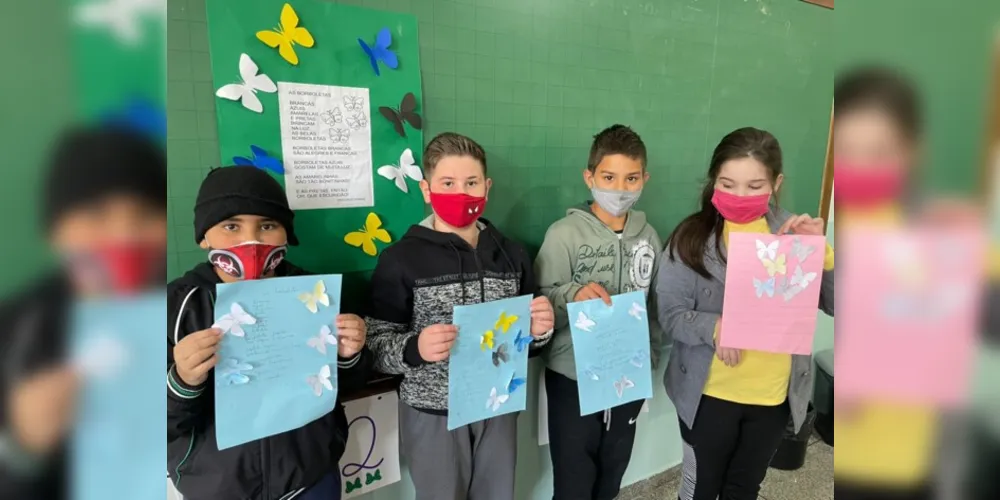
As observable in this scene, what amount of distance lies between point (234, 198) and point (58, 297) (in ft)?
2.93

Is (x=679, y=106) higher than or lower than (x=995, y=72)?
higher

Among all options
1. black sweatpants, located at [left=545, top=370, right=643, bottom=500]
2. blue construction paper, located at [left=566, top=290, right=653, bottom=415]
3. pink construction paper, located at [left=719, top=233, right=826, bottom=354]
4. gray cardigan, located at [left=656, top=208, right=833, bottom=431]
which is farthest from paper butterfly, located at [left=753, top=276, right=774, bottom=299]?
black sweatpants, located at [left=545, top=370, right=643, bottom=500]

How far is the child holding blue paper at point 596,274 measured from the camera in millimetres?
1435

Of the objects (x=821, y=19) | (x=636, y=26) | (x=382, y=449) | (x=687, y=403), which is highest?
(x=821, y=19)

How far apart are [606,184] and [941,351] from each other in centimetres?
123

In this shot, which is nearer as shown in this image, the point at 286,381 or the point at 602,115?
the point at 286,381

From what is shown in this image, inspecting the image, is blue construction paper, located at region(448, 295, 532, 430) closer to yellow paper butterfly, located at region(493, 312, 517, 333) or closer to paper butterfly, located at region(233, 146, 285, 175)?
yellow paper butterfly, located at region(493, 312, 517, 333)

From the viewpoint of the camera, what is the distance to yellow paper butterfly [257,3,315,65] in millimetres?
1171

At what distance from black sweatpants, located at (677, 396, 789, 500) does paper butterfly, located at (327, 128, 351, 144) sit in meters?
1.20

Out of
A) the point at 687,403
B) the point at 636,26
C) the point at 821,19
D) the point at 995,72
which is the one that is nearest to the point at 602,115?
the point at 636,26

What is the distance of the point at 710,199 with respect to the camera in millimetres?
1423

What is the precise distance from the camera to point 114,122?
0.64ft

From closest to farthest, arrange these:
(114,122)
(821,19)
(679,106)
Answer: (114,122), (679,106), (821,19)

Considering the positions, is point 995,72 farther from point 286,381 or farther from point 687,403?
point 687,403
